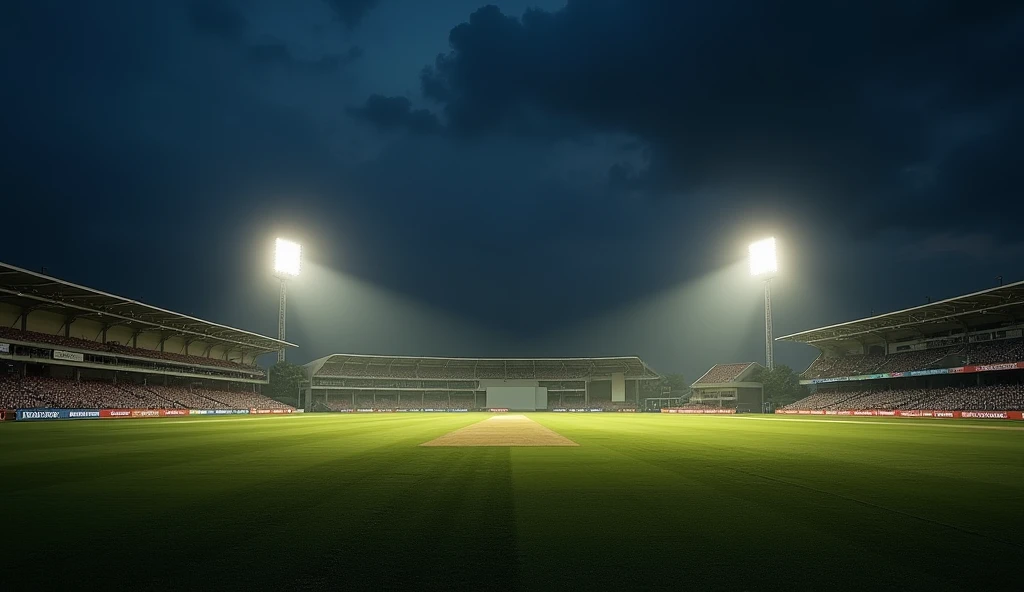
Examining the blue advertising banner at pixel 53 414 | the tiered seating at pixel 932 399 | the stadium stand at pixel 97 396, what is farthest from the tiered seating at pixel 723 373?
the blue advertising banner at pixel 53 414

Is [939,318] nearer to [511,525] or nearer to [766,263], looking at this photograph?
[766,263]

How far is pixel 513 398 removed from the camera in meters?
109

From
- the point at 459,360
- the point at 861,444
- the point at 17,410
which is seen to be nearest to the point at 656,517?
the point at 861,444

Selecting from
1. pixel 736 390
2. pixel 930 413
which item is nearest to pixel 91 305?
pixel 930 413

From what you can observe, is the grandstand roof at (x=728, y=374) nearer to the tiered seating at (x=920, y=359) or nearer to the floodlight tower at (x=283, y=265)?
the tiered seating at (x=920, y=359)

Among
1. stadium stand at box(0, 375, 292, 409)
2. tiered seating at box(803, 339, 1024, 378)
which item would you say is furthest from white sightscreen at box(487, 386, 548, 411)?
stadium stand at box(0, 375, 292, 409)

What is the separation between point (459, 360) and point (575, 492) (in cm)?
10549

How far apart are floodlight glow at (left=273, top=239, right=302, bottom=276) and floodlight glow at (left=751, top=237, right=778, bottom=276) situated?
59981 mm

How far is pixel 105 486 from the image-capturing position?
9703 mm

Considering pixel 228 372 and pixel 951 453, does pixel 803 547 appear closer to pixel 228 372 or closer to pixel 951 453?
pixel 951 453

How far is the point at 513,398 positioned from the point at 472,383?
8586 millimetres

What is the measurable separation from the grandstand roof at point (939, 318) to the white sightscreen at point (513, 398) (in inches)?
1926

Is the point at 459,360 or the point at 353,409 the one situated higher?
the point at 459,360

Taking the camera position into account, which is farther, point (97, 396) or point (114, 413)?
point (97, 396)
